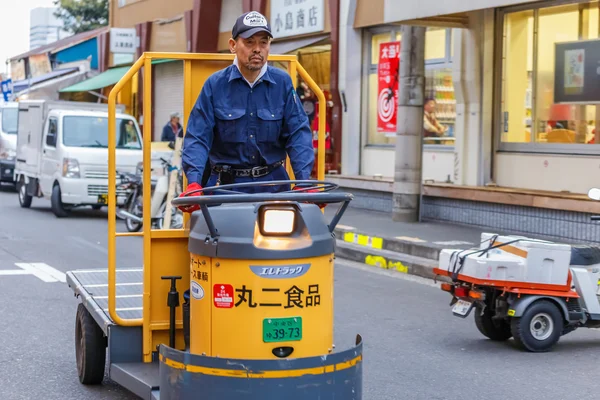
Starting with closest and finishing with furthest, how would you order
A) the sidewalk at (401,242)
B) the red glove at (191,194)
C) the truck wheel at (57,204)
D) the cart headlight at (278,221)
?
the cart headlight at (278,221) → the red glove at (191,194) → the sidewalk at (401,242) → the truck wheel at (57,204)

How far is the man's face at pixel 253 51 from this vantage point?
5.04 metres

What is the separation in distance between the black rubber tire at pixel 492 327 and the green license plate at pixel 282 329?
12.9ft

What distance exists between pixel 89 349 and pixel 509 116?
10.6 meters

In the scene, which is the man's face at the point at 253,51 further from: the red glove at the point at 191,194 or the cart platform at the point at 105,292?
the cart platform at the point at 105,292

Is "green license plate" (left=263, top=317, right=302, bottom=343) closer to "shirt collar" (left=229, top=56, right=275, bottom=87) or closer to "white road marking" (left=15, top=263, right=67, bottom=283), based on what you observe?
"shirt collar" (left=229, top=56, right=275, bottom=87)

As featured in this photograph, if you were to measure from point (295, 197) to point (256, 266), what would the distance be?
1.17 feet

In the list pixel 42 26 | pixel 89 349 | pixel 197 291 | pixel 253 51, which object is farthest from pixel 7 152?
pixel 42 26

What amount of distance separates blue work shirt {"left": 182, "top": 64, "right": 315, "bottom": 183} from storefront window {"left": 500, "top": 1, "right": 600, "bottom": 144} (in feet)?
31.5

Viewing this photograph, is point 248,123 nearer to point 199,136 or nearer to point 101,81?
point 199,136

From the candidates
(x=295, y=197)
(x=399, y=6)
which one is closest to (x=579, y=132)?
(x=399, y=6)

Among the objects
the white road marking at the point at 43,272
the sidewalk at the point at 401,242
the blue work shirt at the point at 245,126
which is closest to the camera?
the blue work shirt at the point at 245,126

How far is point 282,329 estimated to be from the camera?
4.43 metres

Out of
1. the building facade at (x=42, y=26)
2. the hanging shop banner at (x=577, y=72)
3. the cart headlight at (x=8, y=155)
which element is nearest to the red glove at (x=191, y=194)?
the hanging shop banner at (x=577, y=72)

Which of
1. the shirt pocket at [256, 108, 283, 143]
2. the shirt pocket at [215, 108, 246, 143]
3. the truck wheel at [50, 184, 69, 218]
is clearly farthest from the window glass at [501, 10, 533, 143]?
the shirt pocket at [215, 108, 246, 143]
